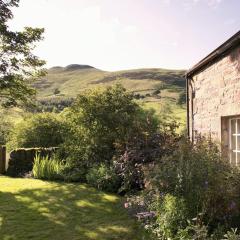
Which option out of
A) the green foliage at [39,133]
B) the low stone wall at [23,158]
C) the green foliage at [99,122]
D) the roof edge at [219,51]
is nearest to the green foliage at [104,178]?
the green foliage at [99,122]

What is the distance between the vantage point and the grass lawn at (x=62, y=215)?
Answer: 7.38 metres

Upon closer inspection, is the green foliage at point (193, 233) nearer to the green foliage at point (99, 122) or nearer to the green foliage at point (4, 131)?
the green foliage at point (99, 122)

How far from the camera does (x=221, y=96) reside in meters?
9.52

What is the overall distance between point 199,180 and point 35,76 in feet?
35.6

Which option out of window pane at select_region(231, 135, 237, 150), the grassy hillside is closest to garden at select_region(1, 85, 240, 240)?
window pane at select_region(231, 135, 237, 150)

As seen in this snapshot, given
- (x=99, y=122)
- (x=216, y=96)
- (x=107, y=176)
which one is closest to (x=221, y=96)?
(x=216, y=96)

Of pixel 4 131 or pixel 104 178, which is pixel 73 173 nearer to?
pixel 104 178

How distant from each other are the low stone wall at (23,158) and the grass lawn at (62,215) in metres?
3.19

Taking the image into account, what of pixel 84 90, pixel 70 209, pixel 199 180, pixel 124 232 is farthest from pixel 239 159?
pixel 84 90

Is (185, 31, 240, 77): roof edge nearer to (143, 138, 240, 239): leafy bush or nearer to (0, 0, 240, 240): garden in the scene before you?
(0, 0, 240, 240): garden

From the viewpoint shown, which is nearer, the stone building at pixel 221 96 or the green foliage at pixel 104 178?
the stone building at pixel 221 96

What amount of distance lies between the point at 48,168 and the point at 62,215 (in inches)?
209

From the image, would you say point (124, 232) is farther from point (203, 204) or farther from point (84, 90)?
point (84, 90)

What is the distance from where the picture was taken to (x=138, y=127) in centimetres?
1226
